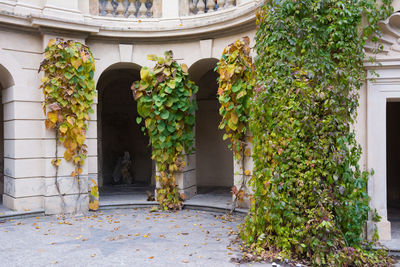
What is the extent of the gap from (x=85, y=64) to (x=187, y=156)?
3036 mm

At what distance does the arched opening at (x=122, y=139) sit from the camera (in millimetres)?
12016

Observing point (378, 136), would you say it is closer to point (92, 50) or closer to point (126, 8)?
point (92, 50)

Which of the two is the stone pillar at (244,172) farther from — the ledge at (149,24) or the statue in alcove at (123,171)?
the statue in alcove at (123,171)

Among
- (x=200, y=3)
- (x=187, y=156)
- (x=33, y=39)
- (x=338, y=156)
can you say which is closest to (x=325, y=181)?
(x=338, y=156)

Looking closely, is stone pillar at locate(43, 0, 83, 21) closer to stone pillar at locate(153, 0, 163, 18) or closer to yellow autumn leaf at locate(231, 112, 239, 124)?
stone pillar at locate(153, 0, 163, 18)

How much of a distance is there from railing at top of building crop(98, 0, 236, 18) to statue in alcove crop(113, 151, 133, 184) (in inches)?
200

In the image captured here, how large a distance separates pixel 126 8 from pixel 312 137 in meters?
5.69

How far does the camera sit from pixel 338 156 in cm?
477

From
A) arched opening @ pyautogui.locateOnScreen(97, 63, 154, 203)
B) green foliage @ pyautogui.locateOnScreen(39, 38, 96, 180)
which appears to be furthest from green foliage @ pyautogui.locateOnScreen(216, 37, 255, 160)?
arched opening @ pyautogui.locateOnScreen(97, 63, 154, 203)

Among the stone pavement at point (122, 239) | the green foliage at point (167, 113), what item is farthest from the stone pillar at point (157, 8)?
the stone pavement at point (122, 239)

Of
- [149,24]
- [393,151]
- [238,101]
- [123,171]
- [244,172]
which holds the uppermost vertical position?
[149,24]

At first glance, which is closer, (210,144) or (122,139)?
(210,144)

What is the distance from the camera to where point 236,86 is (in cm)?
700

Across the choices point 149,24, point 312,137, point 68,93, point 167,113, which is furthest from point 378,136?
point 68,93
